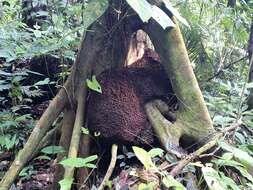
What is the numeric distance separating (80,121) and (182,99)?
0.71m

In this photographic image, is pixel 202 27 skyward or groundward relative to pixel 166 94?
skyward

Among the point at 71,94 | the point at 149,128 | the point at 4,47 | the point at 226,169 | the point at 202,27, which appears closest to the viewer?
the point at 226,169

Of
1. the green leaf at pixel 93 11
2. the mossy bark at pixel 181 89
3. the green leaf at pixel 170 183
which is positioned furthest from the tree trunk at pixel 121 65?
the green leaf at pixel 170 183

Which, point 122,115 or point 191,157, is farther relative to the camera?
point 122,115

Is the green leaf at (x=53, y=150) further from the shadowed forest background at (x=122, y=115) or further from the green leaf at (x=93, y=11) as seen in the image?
the green leaf at (x=93, y=11)

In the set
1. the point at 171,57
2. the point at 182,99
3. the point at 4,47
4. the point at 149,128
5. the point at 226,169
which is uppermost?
the point at 4,47

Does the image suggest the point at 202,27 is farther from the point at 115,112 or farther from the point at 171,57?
the point at 115,112

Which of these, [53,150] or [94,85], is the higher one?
[94,85]

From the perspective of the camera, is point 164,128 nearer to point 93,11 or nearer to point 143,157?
point 143,157

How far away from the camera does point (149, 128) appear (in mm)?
2381

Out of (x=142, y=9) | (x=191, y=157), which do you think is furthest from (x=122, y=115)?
(x=142, y=9)

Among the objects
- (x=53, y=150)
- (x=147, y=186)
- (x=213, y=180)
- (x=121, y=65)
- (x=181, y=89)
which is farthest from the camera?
(x=121, y=65)

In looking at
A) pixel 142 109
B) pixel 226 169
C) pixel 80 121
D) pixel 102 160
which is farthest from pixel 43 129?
pixel 226 169

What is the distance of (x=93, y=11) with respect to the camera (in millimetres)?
1705
